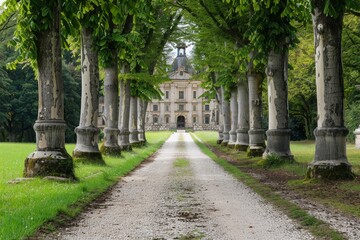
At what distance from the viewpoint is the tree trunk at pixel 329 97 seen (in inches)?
400

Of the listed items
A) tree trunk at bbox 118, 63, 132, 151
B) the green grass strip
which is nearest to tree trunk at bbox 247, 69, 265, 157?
tree trunk at bbox 118, 63, 132, 151

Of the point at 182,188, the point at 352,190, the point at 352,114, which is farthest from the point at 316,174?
the point at 352,114

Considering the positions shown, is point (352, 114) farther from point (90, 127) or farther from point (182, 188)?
point (182, 188)

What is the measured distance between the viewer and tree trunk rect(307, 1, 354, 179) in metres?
10.2

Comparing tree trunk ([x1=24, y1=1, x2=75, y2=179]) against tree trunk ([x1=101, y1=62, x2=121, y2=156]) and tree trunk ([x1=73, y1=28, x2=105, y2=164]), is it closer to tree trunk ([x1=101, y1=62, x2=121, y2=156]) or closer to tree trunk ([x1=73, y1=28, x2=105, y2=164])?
tree trunk ([x1=73, y1=28, x2=105, y2=164])

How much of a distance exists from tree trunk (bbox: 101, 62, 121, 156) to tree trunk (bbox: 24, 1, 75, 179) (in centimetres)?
832

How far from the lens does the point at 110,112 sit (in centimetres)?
1942

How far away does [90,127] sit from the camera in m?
15.4

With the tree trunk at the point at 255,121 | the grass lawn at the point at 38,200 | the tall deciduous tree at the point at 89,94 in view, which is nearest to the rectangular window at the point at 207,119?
the tree trunk at the point at 255,121

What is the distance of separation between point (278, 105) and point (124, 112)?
1144 cm

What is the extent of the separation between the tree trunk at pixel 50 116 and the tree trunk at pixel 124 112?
13635 millimetres

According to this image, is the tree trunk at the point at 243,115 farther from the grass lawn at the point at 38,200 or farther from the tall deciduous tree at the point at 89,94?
the grass lawn at the point at 38,200

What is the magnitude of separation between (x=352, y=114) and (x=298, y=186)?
2836 centimetres

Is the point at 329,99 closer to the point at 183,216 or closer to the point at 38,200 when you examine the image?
the point at 183,216
